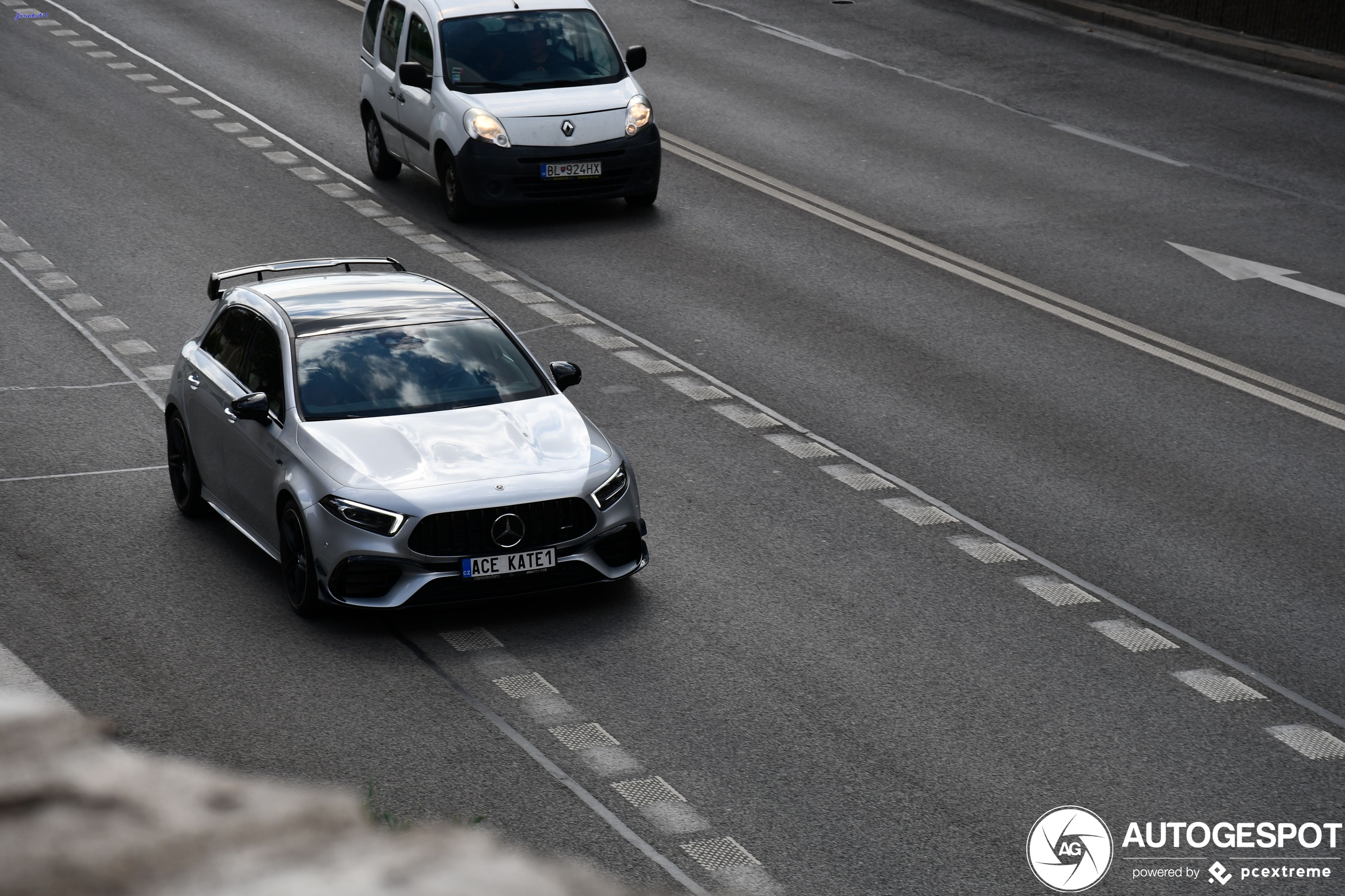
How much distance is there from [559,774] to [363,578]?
6.50 ft

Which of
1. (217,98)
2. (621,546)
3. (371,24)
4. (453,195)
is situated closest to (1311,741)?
(621,546)

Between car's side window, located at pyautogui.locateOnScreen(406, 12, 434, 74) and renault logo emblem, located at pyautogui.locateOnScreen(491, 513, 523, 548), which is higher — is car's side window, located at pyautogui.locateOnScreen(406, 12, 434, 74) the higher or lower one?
the higher one

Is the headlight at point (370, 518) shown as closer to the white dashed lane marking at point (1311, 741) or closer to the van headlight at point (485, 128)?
the white dashed lane marking at point (1311, 741)

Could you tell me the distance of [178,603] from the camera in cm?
937

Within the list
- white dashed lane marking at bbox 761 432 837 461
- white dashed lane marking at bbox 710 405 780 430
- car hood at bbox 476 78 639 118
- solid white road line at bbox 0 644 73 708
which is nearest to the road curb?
car hood at bbox 476 78 639 118

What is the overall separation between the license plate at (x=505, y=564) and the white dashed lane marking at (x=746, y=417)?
3.53m

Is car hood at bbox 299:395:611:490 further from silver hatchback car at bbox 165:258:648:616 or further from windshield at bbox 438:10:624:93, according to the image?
windshield at bbox 438:10:624:93

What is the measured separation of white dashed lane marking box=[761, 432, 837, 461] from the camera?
38.9 feet

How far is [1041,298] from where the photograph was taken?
15531 mm

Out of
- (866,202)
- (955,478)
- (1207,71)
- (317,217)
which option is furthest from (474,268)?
(1207,71)

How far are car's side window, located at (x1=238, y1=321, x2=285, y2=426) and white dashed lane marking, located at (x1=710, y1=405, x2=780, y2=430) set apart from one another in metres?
3.56

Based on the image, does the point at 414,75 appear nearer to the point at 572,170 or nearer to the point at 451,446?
the point at 572,170

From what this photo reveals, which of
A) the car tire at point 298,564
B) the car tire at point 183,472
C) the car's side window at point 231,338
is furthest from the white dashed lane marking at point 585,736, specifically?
the car tire at point 183,472

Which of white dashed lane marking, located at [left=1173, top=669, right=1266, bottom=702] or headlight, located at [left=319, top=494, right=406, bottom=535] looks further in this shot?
headlight, located at [left=319, top=494, right=406, bottom=535]
